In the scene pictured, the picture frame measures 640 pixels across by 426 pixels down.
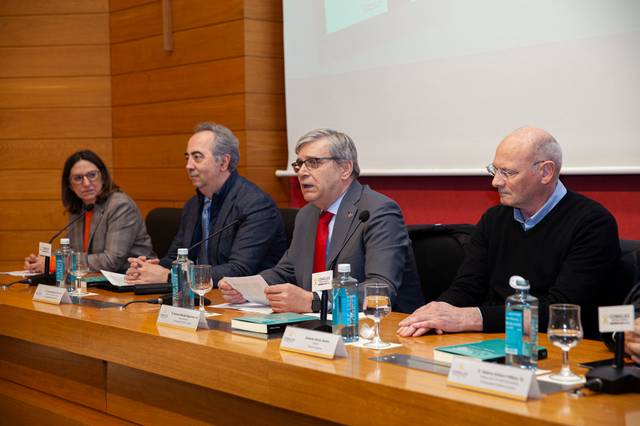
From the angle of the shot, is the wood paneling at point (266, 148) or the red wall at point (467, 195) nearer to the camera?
the red wall at point (467, 195)

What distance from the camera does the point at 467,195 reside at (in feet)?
13.4

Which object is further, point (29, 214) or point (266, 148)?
point (29, 214)

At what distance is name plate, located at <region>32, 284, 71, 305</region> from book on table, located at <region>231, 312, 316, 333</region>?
0.89 meters

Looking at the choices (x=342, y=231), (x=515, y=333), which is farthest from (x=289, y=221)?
(x=515, y=333)

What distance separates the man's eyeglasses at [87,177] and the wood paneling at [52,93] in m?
1.56

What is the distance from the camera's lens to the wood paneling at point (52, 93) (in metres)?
5.76

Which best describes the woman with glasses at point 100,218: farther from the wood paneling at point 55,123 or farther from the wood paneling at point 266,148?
the wood paneling at point 55,123

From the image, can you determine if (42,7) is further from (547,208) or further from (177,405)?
(547,208)

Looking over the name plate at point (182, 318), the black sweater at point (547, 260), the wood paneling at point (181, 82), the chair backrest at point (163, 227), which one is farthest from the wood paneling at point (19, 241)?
the black sweater at point (547, 260)

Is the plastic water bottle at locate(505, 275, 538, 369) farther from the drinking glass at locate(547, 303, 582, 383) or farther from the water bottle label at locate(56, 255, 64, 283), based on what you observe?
the water bottle label at locate(56, 255, 64, 283)

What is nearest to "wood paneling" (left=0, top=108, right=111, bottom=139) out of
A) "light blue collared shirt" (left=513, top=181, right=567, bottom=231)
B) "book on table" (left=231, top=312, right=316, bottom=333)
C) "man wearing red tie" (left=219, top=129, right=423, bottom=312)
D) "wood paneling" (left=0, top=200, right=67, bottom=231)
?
"wood paneling" (left=0, top=200, right=67, bottom=231)

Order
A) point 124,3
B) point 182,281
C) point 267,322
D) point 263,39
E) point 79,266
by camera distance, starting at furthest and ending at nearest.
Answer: point 124,3 → point 263,39 → point 79,266 → point 182,281 → point 267,322

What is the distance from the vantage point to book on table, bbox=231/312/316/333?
238 centimetres

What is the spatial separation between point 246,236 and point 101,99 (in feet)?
8.42
